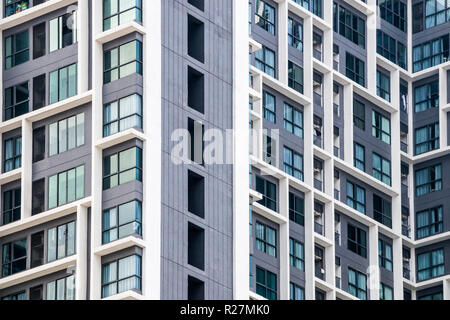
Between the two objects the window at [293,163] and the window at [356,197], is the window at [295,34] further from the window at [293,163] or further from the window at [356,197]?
the window at [356,197]

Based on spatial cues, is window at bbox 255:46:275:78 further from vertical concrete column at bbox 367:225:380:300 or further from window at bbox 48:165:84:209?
window at bbox 48:165:84:209

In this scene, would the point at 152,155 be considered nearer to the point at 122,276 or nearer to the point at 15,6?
the point at 122,276

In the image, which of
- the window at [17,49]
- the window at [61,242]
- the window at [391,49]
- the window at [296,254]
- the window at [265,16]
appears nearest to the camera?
the window at [61,242]

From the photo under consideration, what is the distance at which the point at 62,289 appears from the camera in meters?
90.3

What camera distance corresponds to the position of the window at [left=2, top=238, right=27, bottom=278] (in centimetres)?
9322

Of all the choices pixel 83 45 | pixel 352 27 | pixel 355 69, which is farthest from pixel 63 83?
pixel 352 27

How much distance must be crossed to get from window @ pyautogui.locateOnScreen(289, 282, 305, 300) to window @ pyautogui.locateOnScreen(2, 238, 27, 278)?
20731 millimetres

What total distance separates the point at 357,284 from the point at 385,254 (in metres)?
5.51

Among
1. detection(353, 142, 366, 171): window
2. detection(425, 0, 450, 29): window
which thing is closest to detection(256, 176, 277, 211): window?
detection(353, 142, 366, 171): window

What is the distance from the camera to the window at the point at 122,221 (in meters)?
88.2

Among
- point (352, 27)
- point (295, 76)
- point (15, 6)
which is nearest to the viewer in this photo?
point (15, 6)

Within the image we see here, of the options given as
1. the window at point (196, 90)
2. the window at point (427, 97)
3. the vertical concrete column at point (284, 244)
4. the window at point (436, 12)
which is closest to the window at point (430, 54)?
the window at point (436, 12)

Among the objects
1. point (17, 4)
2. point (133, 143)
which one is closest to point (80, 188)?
point (133, 143)

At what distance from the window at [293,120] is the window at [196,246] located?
23.6 meters
